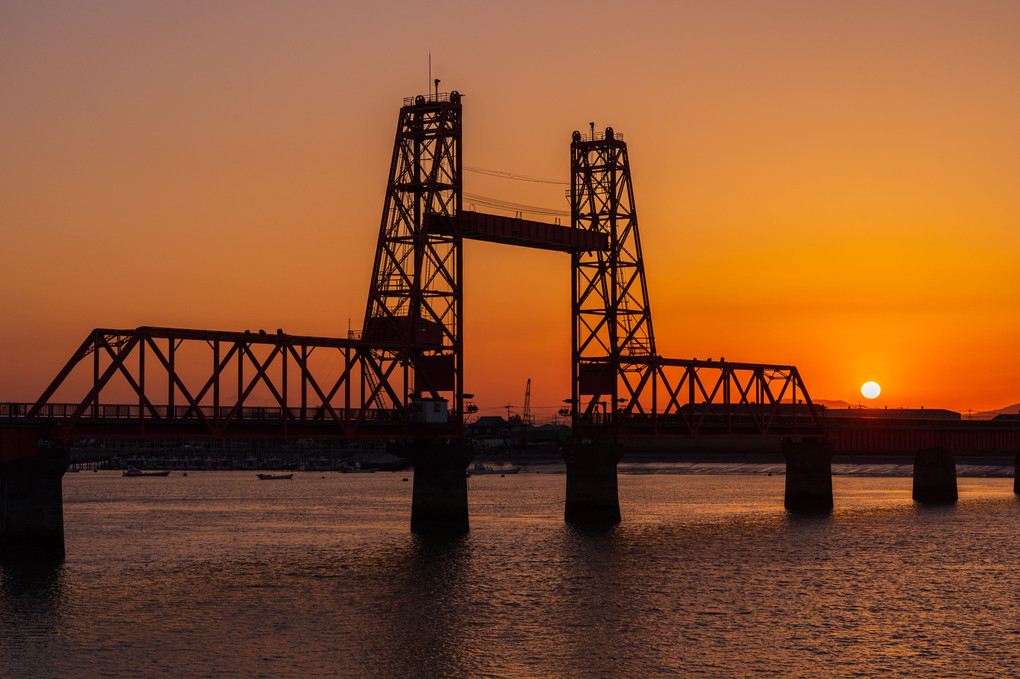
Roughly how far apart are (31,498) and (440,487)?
33123 millimetres

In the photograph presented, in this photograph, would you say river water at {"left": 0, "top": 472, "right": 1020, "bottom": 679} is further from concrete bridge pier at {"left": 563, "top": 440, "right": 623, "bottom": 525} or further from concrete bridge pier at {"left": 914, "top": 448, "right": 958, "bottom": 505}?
concrete bridge pier at {"left": 914, "top": 448, "right": 958, "bottom": 505}

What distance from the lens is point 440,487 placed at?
94812 millimetres

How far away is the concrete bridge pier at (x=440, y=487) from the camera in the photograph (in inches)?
3716

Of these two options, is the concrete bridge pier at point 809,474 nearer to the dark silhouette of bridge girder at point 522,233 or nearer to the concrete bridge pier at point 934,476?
the concrete bridge pier at point 934,476

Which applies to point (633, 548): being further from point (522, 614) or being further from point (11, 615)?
point (11, 615)

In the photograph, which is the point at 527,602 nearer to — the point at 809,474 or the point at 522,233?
the point at 522,233

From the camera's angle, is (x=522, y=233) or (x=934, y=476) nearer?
(x=522, y=233)

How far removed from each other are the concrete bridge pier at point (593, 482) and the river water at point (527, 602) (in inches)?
158

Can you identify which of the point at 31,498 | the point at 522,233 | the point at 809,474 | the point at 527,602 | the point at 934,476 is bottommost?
the point at 527,602

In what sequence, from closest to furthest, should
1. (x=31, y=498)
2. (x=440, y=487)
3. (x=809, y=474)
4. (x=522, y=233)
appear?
(x=31, y=498) → (x=440, y=487) → (x=522, y=233) → (x=809, y=474)

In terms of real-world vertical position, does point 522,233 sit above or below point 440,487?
above

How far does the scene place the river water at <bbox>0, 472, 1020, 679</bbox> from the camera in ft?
160

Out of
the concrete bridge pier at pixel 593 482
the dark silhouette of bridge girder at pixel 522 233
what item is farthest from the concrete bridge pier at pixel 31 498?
the concrete bridge pier at pixel 593 482

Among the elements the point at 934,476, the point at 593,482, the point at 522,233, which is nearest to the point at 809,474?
the point at 934,476
